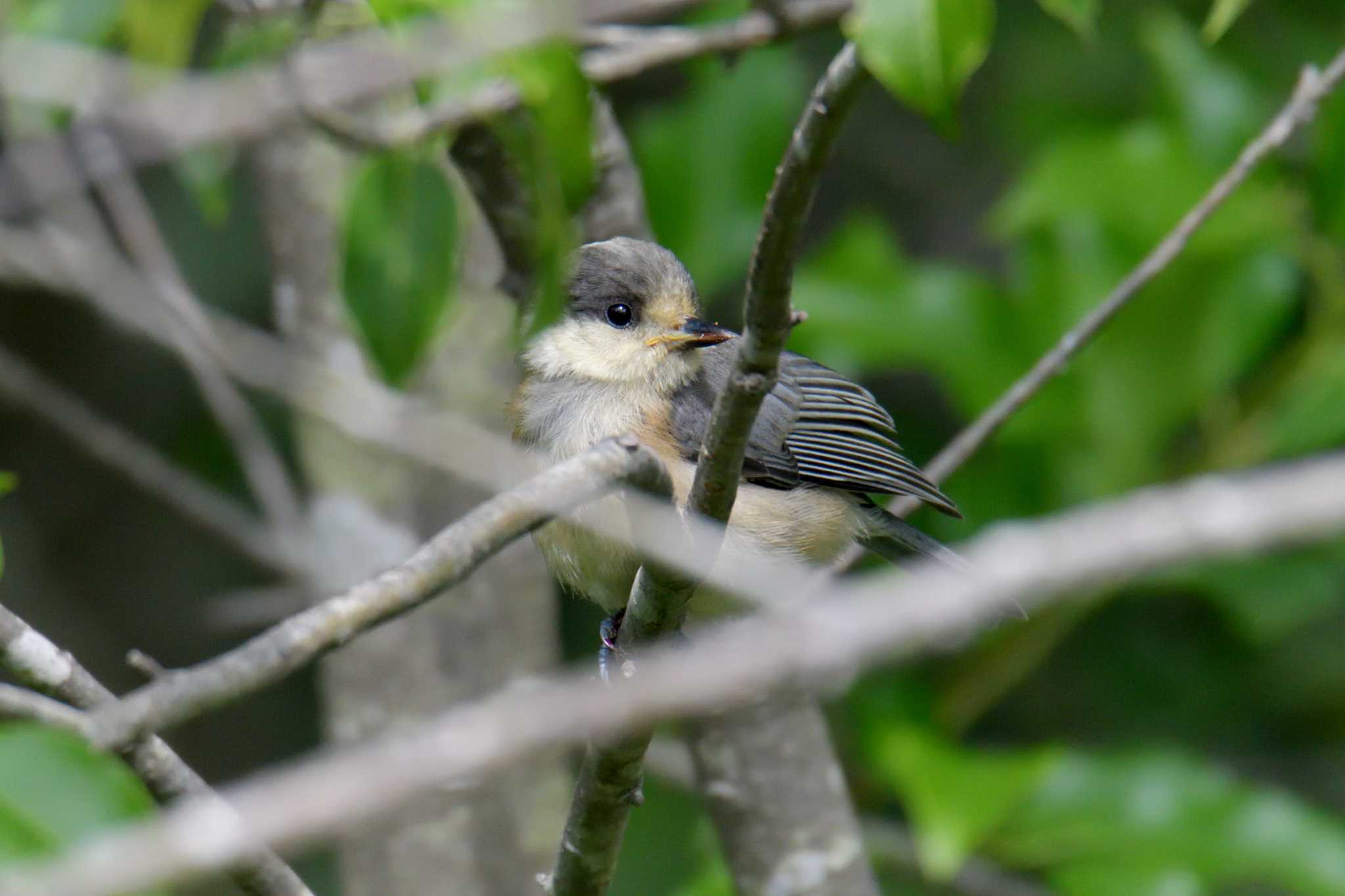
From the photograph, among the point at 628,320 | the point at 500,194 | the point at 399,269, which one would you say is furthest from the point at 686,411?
the point at 399,269

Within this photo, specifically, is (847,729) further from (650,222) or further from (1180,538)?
(1180,538)

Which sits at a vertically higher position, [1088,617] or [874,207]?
[874,207]

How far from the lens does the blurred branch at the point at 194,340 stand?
149 inches

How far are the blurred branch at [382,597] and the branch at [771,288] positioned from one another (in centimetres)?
9

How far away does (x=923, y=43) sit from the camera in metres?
1.58

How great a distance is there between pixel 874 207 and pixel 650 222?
6.57ft

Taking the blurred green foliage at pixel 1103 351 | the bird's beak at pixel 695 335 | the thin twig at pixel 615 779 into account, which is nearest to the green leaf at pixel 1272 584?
the blurred green foliage at pixel 1103 351

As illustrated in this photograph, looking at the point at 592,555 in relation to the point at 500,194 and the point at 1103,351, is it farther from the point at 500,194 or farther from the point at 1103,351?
the point at 1103,351

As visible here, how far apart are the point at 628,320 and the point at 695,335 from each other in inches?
8.6

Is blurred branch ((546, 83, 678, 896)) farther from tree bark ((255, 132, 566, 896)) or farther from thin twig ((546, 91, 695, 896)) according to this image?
tree bark ((255, 132, 566, 896))

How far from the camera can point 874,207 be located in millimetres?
5809

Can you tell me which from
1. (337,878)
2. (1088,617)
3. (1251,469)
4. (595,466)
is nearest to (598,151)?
(595,466)

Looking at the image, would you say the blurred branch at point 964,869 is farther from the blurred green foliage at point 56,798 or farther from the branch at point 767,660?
the branch at point 767,660

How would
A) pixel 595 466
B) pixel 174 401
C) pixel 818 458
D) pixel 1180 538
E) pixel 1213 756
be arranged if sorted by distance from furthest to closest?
1. pixel 174 401
2. pixel 1213 756
3. pixel 818 458
4. pixel 595 466
5. pixel 1180 538
